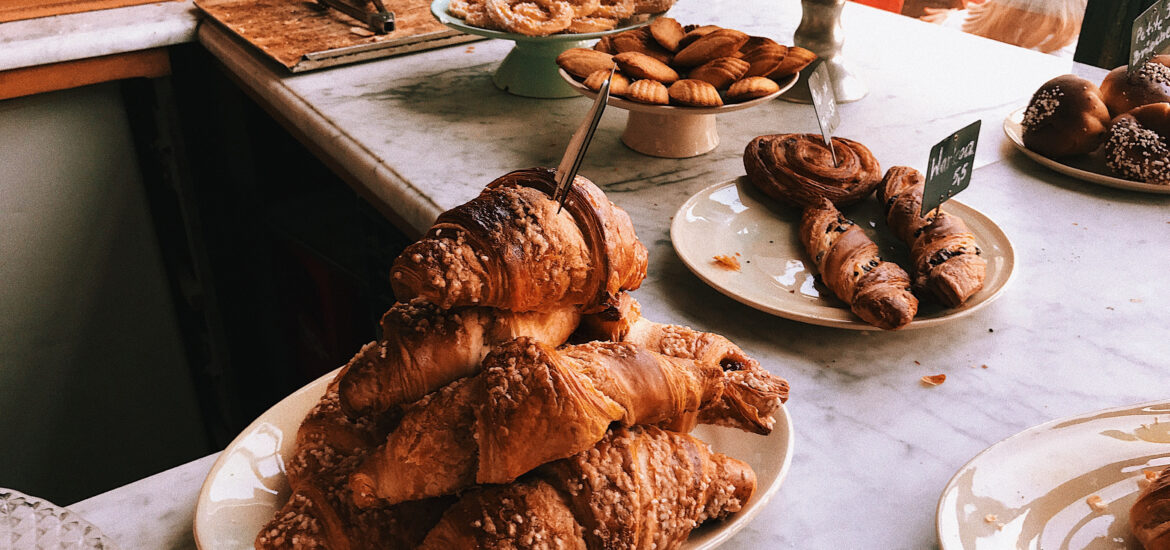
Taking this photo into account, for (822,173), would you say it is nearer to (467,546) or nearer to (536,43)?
(536,43)

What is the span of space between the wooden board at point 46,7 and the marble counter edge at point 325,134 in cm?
26

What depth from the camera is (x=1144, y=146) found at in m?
1.24

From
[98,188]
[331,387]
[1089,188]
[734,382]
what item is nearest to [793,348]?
[734,382]

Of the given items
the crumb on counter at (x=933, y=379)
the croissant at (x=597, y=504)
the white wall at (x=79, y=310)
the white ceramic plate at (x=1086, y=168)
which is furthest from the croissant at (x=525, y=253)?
the white wall at (x=79, y=310)

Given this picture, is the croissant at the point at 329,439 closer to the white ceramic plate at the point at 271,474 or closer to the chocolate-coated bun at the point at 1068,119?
the white ceramic plate at the point at 271,474

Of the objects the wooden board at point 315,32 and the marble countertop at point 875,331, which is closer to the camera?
the marble countertop at point 875,331

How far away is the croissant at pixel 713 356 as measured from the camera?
2.22 ft

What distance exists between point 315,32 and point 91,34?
481 millimetres

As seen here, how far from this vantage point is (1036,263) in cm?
110

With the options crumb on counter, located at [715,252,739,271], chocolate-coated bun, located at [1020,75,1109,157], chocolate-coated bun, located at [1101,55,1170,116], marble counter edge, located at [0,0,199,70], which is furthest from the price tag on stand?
marble counter edge, located at [0,0,199,70]

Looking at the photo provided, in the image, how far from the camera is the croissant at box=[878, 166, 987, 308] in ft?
3.03

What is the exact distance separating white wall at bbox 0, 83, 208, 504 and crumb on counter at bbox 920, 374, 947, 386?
1.87 m

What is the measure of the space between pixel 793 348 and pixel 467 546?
514mm

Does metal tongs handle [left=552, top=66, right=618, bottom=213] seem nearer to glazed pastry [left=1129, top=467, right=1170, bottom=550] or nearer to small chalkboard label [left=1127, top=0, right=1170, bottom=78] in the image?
glazed pastry [left=1129, top=467, right=1170, bottom=550]
